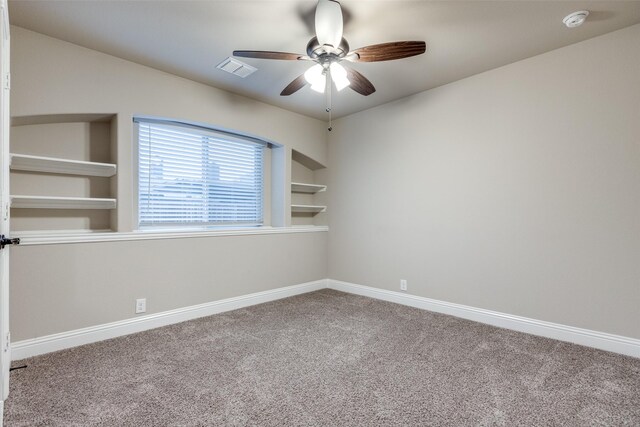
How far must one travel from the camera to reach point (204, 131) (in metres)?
3.74

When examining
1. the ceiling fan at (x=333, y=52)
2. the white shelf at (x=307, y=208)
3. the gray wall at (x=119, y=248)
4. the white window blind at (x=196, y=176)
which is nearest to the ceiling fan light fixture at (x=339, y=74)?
the ceiling fan at (x=333, y=52)

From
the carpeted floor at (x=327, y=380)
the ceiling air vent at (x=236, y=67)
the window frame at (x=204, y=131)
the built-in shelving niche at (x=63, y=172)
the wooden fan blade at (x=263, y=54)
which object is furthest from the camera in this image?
the window frame at (x=204, y=131)

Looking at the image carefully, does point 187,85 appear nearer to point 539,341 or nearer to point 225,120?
point 225,120

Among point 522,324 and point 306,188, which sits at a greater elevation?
point 306,188

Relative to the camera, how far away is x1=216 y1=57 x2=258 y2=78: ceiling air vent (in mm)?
2930

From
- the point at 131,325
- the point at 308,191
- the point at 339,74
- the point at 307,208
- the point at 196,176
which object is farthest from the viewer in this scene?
the point at 308,191

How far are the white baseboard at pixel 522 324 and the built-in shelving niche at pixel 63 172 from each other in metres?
3.21

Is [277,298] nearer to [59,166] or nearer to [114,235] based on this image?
[114,235]

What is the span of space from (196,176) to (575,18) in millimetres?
3709

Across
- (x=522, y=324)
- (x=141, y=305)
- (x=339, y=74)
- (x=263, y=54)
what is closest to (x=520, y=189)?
(x=522, y=324)

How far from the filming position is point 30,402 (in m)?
1.85

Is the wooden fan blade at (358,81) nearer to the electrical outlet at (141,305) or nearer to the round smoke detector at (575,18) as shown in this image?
the round smoke detector at (575,18)

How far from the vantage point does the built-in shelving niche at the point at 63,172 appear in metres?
2.56

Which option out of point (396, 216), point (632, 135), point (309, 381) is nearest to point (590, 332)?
point (632, 135)
